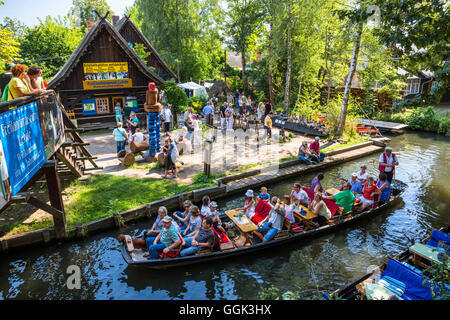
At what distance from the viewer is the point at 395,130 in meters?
23.8

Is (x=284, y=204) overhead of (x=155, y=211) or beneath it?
overhead

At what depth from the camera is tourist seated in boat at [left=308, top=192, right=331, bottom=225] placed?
30.9ft

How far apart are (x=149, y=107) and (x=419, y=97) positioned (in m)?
10.8

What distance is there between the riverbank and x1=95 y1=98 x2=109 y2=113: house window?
421 inches

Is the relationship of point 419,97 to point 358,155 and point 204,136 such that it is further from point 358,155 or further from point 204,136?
point 204,136

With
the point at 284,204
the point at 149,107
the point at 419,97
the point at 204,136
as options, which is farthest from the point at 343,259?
the point at 204,136

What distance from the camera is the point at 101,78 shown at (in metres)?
20.4

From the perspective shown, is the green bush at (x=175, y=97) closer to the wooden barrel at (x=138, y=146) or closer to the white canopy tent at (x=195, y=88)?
the white canopy tent at (x=195, y=88)

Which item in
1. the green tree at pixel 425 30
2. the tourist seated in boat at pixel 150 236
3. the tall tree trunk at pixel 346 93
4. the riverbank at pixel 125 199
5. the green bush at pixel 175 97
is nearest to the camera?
the tourist seated in boat at pixel 150 236

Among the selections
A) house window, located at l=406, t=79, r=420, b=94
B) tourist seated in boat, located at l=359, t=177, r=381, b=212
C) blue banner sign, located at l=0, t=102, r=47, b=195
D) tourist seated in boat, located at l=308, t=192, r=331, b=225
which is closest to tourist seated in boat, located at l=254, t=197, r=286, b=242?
tourist seated in boat, located at l=308, t=192, r=331, b=225

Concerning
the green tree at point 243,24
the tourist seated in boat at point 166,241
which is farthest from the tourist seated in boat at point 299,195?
the green tree at point 243,24

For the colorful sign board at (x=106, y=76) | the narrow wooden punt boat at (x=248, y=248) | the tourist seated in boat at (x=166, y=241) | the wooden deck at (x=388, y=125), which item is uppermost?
the colorful sign board at (x=106, y=76)

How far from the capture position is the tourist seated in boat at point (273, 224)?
8625mm

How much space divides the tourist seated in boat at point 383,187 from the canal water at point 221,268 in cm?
69
